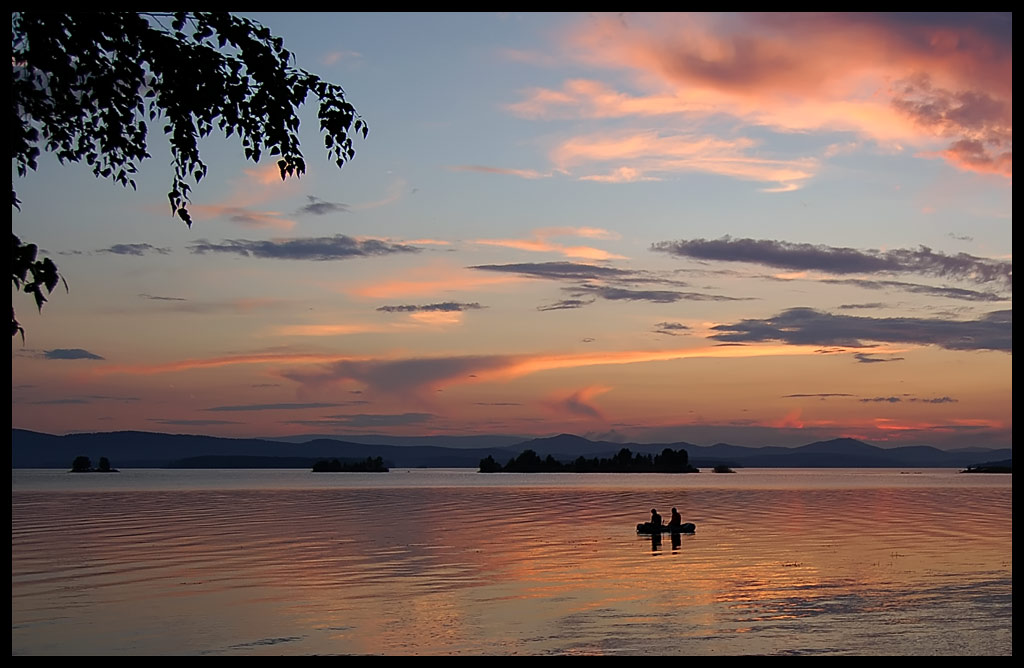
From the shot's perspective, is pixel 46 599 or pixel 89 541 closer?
pixel 46 599

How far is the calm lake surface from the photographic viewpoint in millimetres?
30484

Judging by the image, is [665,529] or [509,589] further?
[665,529]

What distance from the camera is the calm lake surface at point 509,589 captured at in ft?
100

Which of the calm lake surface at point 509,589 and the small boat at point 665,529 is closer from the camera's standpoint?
the calm lake surface at point 509,589

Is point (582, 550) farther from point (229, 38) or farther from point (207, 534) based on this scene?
point (229, 38)

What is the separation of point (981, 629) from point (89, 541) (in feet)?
170

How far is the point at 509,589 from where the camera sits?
137ft

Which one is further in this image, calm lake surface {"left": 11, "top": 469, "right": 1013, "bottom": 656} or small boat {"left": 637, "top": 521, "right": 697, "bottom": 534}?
small boat {"left": 637, "top": 521, "right": 697, "bottom": 534}
